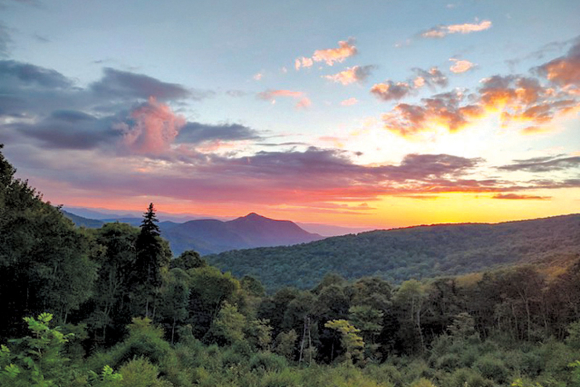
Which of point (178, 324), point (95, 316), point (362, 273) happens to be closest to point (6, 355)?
point (95, 316)

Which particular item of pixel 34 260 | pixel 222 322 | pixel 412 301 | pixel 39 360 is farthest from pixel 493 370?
pixel 34 260

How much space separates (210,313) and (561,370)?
33.0m

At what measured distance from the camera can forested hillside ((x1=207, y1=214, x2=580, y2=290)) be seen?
105m

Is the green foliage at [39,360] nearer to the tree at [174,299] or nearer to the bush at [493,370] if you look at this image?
the bush at [493,370]

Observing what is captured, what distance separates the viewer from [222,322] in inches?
1345

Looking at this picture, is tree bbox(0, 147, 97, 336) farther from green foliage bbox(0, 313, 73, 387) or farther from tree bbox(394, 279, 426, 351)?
tree bbox(394, 279, 426, 351)

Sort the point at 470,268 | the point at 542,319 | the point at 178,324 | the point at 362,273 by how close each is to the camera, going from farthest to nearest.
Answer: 1. the point at 362,273
2. the point at 470,268
3. the point at 178,324
4. the point at 542,319

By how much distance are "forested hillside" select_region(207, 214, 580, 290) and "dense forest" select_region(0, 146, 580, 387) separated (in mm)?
57327

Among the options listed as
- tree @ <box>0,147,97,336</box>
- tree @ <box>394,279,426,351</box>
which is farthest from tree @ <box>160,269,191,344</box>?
tree @ <box>394,279,426,351</box>

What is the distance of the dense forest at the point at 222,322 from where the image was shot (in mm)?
13516

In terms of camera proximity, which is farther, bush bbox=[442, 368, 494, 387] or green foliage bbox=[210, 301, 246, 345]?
green foliage bbox=[210, 301, 246, 345]

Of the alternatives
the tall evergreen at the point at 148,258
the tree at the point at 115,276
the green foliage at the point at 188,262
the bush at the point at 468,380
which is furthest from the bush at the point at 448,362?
the green foliage at the point at 188,262

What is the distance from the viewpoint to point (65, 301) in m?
22.7

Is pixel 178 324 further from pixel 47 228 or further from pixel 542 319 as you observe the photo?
pixel 542 319
